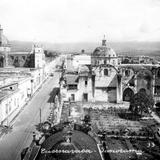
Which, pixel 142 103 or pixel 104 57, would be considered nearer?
pixel 142 103

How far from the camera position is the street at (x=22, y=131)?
26406 millimetres

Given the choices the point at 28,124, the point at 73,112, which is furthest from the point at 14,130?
the point at 73,112

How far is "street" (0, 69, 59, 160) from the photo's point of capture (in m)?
26.4

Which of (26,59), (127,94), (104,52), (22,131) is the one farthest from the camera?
(26,59)

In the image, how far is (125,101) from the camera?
156ft

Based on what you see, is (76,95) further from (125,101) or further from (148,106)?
(148,106)

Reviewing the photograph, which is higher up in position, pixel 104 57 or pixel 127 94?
pixel 104 57

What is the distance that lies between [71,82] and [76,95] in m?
2.83

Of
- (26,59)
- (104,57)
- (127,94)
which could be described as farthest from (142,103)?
(26,59)

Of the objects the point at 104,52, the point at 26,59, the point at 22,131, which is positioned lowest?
the point at 22,131

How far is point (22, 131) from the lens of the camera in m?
32.5

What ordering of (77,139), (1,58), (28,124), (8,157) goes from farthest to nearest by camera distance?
(1,58) → (28,124) → (8,157) → (77,139)

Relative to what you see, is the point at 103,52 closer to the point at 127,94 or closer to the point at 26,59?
the point at 127,94

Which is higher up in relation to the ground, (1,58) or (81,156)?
(1,58)
